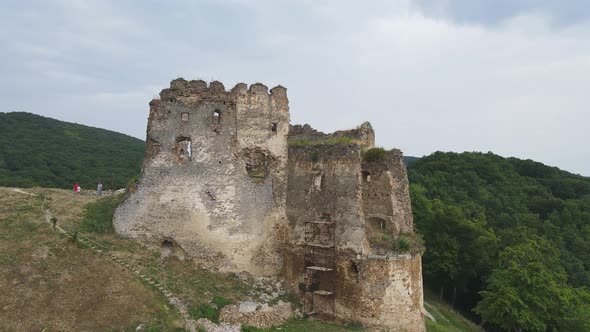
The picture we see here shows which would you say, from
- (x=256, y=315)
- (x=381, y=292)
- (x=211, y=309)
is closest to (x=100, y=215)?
(x=211, y=309)

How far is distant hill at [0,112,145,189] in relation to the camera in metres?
38.3

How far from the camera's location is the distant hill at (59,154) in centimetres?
3834

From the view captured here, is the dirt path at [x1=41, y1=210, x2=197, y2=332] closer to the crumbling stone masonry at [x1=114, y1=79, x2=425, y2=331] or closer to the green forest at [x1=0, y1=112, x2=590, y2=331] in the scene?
the crumbling stone masonry at [x1=114, y1=79, x2=425, y2=331]

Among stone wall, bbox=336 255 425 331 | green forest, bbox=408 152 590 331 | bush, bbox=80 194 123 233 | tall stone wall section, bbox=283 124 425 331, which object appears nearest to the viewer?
stone wall, bbox=336 255 425 331

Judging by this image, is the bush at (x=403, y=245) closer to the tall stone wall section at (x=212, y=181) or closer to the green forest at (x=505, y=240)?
the tall stone wall section at (x=212, y=181)

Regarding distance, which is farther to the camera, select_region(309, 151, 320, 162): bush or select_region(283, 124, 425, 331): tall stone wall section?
select_region(309, 151, 320, 162): bush

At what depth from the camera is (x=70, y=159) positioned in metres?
44.9

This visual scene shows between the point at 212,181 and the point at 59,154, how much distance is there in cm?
3369

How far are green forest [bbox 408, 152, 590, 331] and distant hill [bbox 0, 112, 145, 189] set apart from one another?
26786mm

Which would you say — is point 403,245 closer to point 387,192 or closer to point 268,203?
point 387,192

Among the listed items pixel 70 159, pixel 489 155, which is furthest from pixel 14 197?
pixel 489 155

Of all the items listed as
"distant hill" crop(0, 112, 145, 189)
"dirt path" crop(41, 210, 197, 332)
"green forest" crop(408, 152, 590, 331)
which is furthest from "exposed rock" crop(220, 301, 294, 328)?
"distant hill" crop(0, 112, 145, 189)

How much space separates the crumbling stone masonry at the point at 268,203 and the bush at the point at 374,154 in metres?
0.12

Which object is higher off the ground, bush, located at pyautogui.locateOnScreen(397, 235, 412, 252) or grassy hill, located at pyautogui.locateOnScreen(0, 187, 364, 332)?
bush, located at pyautogui.locateOnScreen(397, 235, 412, 252)
